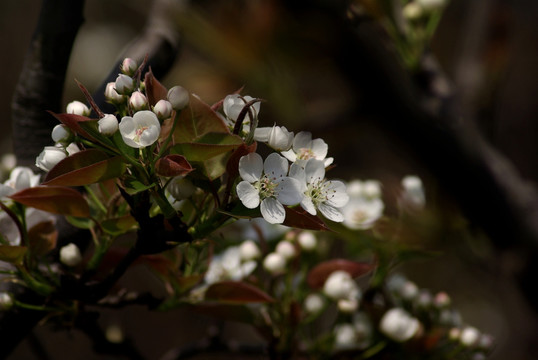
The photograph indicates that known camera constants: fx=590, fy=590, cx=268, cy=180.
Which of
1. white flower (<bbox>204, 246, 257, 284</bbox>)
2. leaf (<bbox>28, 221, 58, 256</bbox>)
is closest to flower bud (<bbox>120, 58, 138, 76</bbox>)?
leaf (<bbox>28, 221, 58, 256</bbox>)

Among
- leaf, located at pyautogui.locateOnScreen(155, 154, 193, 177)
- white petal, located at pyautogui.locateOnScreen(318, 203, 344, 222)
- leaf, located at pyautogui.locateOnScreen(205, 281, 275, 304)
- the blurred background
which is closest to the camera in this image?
leaf, located at pyautogui.locateOnScreen(155, 154, 193, 177)

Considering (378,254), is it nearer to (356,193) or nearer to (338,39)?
(356,193)

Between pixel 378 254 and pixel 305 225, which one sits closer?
pixel 305 225

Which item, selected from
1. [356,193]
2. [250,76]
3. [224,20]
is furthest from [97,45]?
[356,193]

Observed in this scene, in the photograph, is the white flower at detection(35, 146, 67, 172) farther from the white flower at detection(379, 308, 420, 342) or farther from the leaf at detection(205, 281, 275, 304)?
the white flower at detection(379, 308, 420, 342)

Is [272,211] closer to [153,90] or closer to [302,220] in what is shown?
[302,220]

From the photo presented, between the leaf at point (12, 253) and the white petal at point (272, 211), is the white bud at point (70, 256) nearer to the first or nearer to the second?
the leaf at point (12, 253)

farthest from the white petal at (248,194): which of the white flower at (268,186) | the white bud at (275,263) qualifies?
the white bud at (275,263)
